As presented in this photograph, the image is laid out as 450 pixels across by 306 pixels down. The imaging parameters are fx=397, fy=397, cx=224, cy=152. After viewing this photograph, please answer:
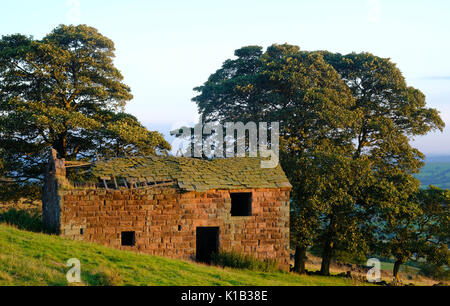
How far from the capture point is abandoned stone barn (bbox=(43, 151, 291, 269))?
14609mm

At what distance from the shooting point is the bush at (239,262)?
52.0 feet

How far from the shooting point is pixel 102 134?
20734mm

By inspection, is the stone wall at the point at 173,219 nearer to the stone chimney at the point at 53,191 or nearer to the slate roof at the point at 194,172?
the slate roof at the point at 194,172

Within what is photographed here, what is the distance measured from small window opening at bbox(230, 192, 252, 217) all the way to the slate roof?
2.88ft

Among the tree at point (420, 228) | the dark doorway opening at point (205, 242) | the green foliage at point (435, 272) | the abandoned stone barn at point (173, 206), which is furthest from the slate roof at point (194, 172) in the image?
the green foliage at point (435, 272)

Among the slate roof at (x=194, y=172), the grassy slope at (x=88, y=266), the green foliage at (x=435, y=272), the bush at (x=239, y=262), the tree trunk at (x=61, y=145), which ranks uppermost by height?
the tree trunk at (x=61, y=145)

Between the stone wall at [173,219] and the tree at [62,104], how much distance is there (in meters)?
5.81

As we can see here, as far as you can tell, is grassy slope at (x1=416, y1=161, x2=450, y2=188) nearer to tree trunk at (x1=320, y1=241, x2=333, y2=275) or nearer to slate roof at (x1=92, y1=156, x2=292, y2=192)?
tree trunk at (x1=320, y1=241, x2=333, y2=275)

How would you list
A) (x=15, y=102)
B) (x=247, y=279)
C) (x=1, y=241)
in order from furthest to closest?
(x=15, y=102) → (x=247, y=279) → (x=1, y=241)

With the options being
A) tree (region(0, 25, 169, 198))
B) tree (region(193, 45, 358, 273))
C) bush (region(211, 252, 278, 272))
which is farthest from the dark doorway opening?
tree (region(0, 25, 169, 198))

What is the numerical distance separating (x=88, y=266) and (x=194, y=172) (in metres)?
6.81
